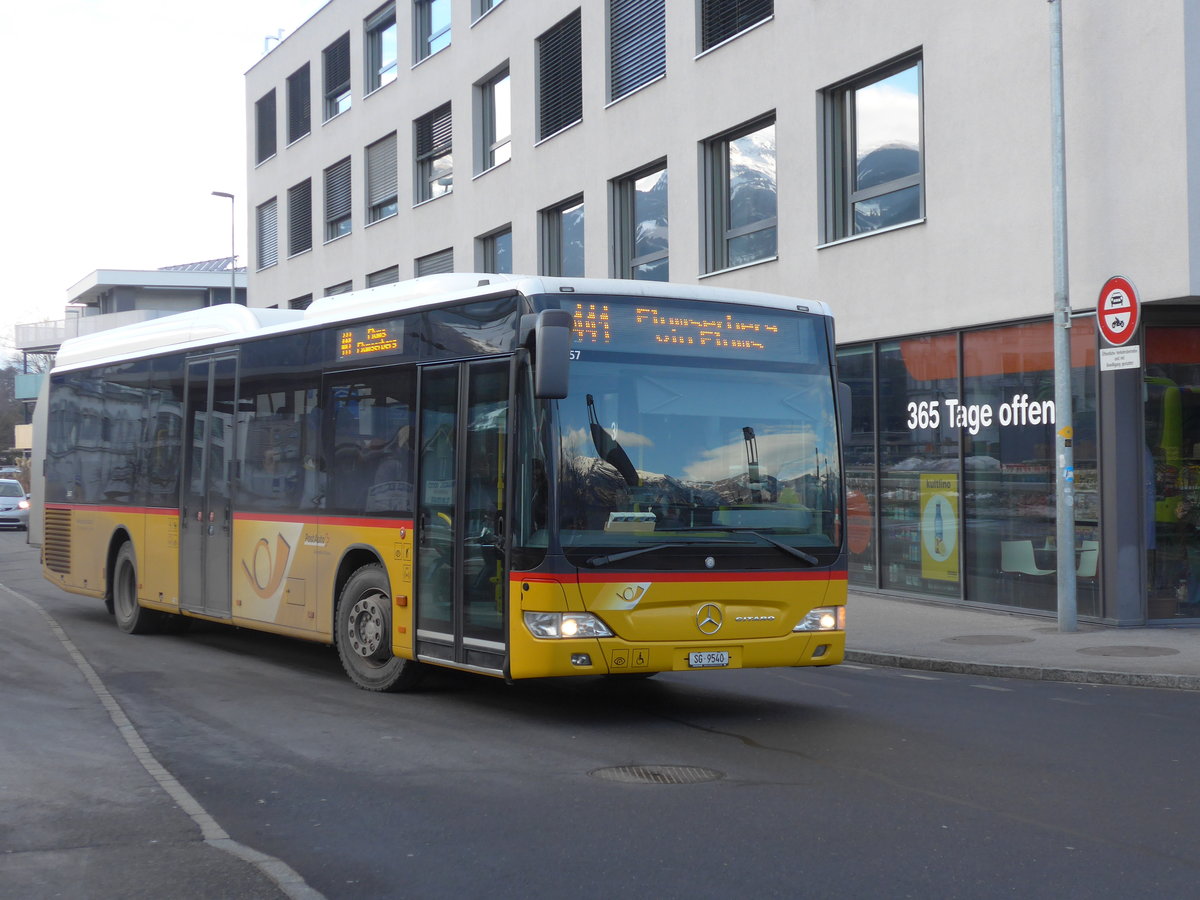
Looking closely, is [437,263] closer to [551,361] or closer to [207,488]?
[207,488]

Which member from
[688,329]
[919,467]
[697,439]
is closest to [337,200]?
[919,467]

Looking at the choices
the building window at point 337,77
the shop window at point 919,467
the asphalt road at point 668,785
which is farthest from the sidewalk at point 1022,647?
the building window at point 337,77

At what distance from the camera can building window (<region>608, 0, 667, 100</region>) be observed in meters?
22.9

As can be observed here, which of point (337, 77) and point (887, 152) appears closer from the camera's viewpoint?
point (887, 152)

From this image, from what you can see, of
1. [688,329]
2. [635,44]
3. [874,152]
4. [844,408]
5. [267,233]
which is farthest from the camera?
[267,233]

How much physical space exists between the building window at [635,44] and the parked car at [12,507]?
28.0 metres

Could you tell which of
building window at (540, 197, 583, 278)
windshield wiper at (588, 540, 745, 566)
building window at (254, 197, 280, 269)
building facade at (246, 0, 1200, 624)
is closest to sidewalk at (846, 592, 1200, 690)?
building facade at (246, 0, 1200, 624)

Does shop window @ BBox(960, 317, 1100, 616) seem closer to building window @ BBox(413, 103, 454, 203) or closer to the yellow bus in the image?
the yellow bus

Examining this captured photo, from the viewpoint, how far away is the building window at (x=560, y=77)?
83.6ft

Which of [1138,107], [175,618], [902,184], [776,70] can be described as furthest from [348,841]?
[776,70]

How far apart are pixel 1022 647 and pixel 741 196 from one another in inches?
388

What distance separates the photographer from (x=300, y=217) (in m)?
39.1

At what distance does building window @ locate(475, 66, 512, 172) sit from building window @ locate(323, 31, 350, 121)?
7.64m

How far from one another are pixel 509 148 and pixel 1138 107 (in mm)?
15538
